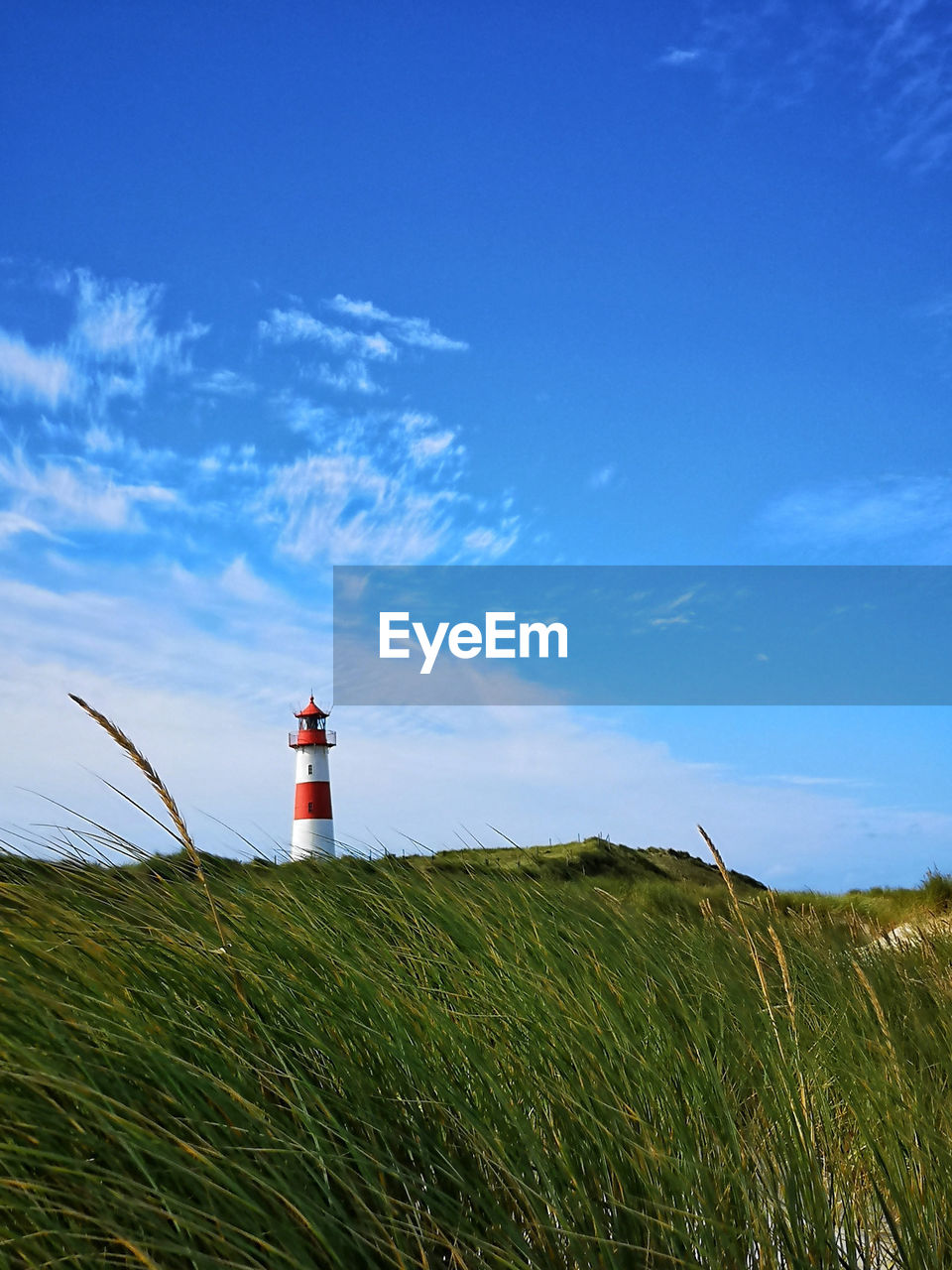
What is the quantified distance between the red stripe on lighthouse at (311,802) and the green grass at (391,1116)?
2105 centimetres

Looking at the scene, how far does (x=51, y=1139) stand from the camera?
2082 mm

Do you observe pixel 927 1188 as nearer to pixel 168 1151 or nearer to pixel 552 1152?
pixel 552 1152

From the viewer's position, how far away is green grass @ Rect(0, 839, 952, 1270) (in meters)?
1.92

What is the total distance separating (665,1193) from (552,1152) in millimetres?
291

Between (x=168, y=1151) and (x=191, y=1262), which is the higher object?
(x=168, y=1151)

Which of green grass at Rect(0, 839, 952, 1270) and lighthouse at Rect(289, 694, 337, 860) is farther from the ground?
lighthouse at Rect(289, 694, 337, 860)

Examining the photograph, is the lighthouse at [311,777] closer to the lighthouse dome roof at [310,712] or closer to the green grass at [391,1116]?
the lighthouse dome roof at [310,712]

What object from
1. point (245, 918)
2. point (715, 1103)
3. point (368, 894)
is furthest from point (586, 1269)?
point (368, 894)

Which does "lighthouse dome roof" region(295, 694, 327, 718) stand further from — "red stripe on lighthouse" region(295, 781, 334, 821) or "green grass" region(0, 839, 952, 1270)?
"green grass" region(0, 839, 952, 1270)

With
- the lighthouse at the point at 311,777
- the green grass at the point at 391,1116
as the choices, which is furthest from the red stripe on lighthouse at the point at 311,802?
the green grass at the point at 391,1116

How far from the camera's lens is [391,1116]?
2.36m

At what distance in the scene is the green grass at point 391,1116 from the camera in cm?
192

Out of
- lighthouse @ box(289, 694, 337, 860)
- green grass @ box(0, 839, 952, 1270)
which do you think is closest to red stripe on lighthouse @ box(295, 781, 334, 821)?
lighthouse @ box(289, 694, 337, 860)

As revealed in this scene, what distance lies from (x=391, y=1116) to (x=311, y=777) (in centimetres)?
2281
